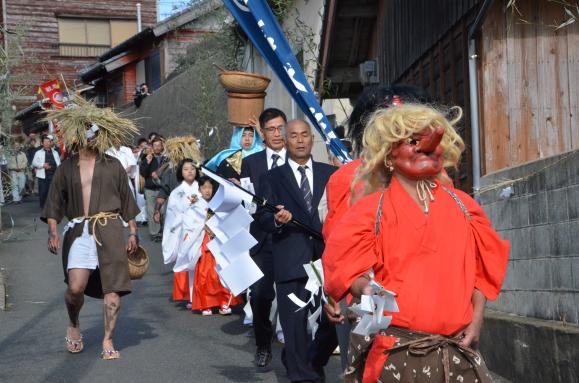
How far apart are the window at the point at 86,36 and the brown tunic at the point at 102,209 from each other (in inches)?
1406

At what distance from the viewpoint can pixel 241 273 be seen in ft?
25.8

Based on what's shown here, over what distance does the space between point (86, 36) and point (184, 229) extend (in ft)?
108

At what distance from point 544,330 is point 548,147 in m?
2.69

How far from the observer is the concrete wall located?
6387 millimetres

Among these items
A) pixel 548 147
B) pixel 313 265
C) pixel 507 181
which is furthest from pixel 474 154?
pixel 313 265

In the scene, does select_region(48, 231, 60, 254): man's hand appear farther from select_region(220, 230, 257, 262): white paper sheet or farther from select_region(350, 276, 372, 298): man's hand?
select_region(350, 276, 372, 298): man's hand

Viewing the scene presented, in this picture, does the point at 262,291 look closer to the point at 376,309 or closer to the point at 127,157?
the point at 376,309

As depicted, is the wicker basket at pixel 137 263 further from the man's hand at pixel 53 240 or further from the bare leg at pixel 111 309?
the man's hand at pixel 53 240

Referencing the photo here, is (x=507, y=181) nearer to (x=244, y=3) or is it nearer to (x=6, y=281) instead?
(x=244, y=3)

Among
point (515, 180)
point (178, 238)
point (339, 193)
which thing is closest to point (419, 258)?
point (339, 193)

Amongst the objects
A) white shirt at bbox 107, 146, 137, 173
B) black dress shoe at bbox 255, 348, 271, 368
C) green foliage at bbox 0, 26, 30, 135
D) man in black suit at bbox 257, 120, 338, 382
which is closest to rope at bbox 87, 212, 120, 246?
black dress shoe at bbox 255, 348, 271, 368

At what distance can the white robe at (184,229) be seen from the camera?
12.6 metres

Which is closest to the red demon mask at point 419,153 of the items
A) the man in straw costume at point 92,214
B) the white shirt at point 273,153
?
the white shirt at point 273,153

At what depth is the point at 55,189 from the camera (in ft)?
30.0
